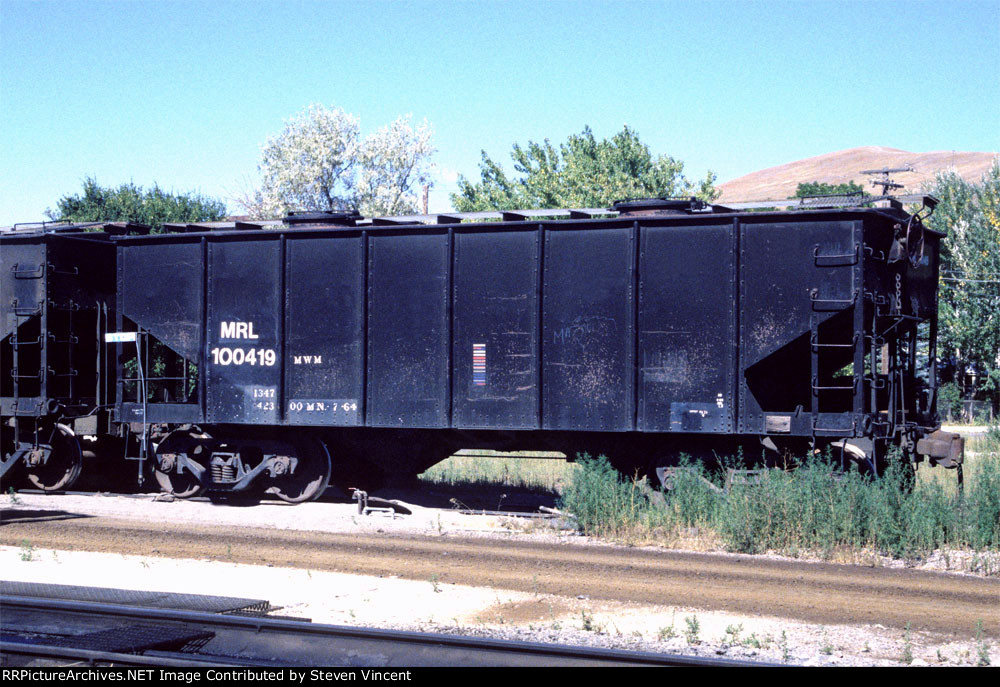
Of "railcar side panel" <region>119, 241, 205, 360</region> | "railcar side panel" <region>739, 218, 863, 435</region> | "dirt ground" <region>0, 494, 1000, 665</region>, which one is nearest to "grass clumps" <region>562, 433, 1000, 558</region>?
"dirt ground" <region>0, 494, 1000, 665</region>

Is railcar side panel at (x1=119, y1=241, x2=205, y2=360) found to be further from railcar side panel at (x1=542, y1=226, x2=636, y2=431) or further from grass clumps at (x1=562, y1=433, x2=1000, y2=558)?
grass clumps at (x1=562, y1=433, x2=1000, y2=558)

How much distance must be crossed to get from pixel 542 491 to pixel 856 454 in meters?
5.30

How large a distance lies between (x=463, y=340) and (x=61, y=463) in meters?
7.17

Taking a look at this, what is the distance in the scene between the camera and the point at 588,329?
13.5 meters

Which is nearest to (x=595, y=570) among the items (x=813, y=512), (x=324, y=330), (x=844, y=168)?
(x=813, y=512)

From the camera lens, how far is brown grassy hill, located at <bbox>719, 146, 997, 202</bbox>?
153 m

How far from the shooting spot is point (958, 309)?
44.2 meters

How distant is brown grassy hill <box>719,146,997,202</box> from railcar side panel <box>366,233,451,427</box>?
137 m

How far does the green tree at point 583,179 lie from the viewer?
39.4 m

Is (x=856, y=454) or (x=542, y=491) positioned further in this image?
(x=542, y=491)

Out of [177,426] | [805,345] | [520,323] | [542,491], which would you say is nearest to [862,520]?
[805,345]

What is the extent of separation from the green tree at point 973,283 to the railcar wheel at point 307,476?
33.6 m
